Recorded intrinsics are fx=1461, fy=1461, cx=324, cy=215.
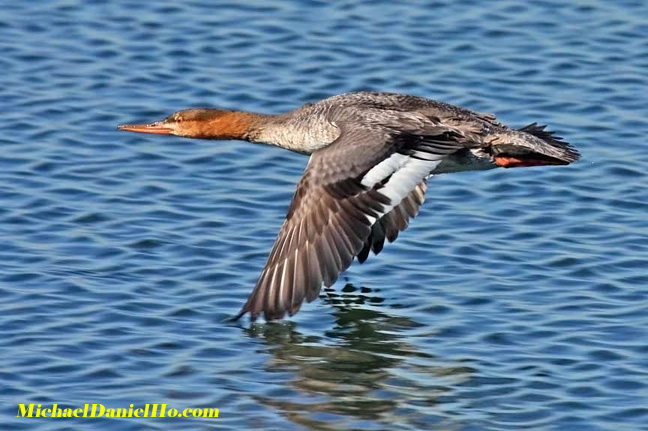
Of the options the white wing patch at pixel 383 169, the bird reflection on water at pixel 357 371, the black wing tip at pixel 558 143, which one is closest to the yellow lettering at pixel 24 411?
the bird reflection on water at pixel 357 371

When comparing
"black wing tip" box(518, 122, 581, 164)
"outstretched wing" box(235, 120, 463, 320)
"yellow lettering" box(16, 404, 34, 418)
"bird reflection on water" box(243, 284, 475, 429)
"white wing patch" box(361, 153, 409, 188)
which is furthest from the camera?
"black wing tip" box(518, 122, 581, 164)

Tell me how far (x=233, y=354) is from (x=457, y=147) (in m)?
1.99

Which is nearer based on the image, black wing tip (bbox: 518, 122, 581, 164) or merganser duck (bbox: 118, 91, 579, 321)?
merganser duck (bbox: 118, 91, 579, 321)

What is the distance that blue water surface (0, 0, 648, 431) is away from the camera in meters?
8.34

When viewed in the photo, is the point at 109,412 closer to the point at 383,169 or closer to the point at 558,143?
the point at 383,169

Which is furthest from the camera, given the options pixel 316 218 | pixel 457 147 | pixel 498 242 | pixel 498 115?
pixel 498 115

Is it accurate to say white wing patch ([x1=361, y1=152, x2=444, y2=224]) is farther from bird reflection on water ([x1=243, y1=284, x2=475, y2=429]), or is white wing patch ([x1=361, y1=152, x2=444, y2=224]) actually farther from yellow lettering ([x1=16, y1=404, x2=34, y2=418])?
yellow lettering ([x1=16, y1=404, x2=34, y2=418])

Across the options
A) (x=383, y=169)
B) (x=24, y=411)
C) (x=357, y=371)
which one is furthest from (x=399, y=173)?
(x=24, y=411)

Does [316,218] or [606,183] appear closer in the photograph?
[316,218]

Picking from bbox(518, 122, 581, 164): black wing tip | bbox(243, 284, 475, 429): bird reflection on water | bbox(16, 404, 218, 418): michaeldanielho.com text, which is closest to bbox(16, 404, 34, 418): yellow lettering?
bbox(16, 404, 218, 418): michaeldanielho.com text

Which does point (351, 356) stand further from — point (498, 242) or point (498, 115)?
point (498, 115)

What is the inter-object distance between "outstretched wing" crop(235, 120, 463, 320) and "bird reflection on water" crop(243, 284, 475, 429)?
1.54 ft

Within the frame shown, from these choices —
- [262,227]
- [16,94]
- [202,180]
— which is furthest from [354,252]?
[16,94]

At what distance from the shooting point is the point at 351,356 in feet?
29.2
